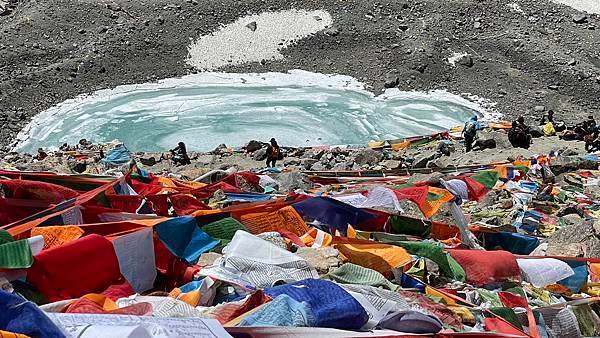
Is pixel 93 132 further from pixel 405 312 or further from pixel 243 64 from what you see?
pixel 405 312

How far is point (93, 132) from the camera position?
71.7 feet

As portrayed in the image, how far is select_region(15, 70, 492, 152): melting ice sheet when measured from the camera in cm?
2140

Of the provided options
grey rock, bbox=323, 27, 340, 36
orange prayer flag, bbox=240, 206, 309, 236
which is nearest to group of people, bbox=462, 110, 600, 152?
orange prayer flag, bbox=240, 206, 309, 236

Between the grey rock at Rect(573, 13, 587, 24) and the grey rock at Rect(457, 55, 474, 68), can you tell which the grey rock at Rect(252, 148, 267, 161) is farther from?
the grey rock at Rect(573, 13, 587, 24)

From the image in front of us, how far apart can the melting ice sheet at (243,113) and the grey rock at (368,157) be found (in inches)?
241

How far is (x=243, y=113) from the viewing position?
76.2 ft

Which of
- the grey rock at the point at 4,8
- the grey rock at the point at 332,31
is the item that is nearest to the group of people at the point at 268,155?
the grey rock at the point at 332,31

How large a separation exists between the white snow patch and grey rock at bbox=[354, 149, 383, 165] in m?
13.7

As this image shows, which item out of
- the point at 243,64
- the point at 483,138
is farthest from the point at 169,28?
the point at 483,138

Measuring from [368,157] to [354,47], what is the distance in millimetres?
14190

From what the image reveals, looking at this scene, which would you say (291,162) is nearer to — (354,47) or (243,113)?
(243,113)

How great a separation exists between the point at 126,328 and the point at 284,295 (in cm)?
111

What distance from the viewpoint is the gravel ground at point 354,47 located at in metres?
24.5

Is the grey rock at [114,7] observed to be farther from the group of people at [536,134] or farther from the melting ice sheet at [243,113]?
the group of people at [536,134]
